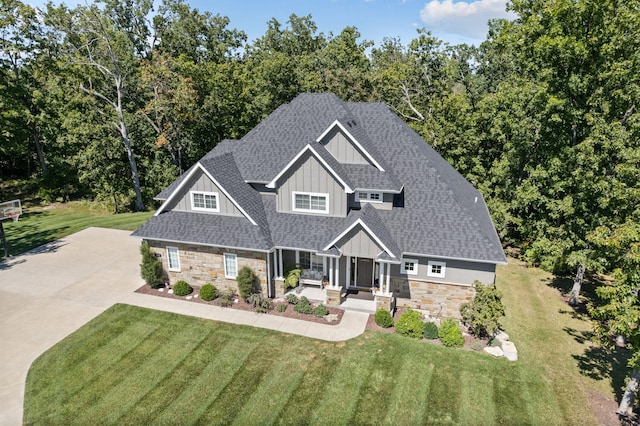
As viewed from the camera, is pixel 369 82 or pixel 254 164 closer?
pixel 254 164

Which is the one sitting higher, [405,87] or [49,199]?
[405,87]

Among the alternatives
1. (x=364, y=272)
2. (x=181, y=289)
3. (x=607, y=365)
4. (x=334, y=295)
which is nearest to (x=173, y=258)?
(x=181, y=289)

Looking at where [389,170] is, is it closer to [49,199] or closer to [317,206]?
[317,206]

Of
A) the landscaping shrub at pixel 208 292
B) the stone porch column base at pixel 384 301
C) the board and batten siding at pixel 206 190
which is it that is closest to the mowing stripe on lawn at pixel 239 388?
the landscaping shrub at pixel 208 292

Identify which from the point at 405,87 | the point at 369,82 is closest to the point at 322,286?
the point at 405,87

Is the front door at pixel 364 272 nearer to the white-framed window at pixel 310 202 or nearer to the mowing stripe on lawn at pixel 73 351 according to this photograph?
the white-framed window at pixel 310 202

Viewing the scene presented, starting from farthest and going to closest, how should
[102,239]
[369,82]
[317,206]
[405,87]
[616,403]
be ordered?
[369,82], [405,87], [102,239], [317,206], [616,403]
